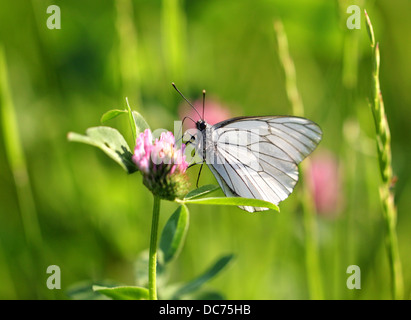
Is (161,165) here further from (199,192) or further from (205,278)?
(205,278)

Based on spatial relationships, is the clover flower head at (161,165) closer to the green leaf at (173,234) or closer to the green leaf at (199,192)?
the green leaf at (199,192)

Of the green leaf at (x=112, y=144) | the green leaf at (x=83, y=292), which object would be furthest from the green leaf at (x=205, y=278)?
the green leaf at (x=112, y=144)

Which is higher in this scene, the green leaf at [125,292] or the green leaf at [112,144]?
the green leaf at [112,144]

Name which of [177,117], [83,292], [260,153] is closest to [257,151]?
[260,153]

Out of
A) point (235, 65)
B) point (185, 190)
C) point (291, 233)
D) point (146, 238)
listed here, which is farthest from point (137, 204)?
point (235, 65)

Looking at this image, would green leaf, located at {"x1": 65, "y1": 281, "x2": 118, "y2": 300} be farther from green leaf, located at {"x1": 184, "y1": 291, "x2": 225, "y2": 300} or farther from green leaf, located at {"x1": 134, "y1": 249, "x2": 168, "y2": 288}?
green leaf, located at {"x1": 184, "y1": 291, "x2": 225, "y2": 300}

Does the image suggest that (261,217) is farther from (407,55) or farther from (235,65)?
(407,55)

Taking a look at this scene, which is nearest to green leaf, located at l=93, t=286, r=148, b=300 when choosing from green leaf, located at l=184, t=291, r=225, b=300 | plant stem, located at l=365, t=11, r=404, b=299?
green leaf, located at l=184, t=291, r=225, b=300
